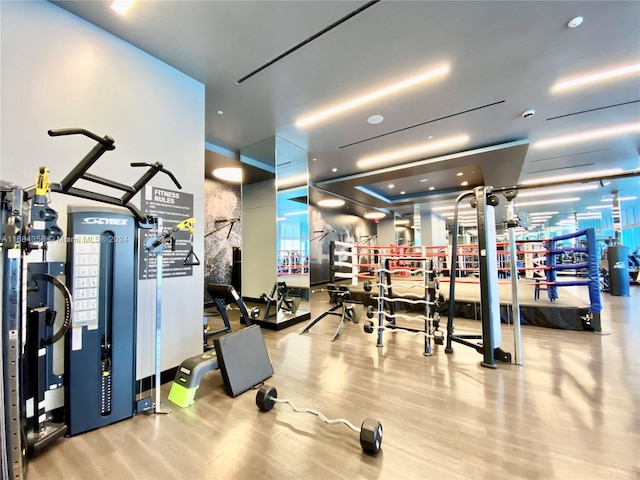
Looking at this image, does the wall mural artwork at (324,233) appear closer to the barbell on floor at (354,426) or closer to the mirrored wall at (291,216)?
the mirrored wall at (291,216)

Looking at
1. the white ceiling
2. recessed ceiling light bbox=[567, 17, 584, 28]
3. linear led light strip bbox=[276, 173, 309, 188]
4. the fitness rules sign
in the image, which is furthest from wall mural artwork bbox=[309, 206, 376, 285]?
recessed ceiling light bbox=[567, 17, 584, 28]

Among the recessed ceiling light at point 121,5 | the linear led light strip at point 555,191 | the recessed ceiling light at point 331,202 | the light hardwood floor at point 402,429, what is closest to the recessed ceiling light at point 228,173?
the recessed ceiling light at point 121,5

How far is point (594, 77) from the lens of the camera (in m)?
3.35

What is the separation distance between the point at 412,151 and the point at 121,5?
17.0 ft

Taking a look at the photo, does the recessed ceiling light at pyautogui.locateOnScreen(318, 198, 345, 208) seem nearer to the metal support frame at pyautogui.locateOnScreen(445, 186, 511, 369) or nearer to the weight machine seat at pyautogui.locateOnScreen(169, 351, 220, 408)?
the metal support frame at pyautogui.locateOnScreen(445, 186, 511, 369)

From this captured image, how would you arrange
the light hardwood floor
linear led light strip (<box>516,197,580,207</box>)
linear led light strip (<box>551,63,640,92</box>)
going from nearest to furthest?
the light hardwood floor < linear led light strip (<box>551,63,640,92</box>) < linear led light strip (<box>516,197,580,207</box>)

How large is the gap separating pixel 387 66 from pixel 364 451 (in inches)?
148

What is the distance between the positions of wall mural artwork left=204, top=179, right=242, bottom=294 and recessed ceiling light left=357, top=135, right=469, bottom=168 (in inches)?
142

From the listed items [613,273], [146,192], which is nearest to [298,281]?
[146,192]

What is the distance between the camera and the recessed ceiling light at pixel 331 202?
9.81 metres

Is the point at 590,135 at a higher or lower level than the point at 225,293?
higher

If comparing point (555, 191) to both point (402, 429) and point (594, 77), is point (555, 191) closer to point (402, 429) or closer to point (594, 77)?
point (594, 77)

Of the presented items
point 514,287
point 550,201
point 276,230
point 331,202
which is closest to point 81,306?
point 276,230

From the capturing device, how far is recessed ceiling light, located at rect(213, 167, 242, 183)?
606 cm
